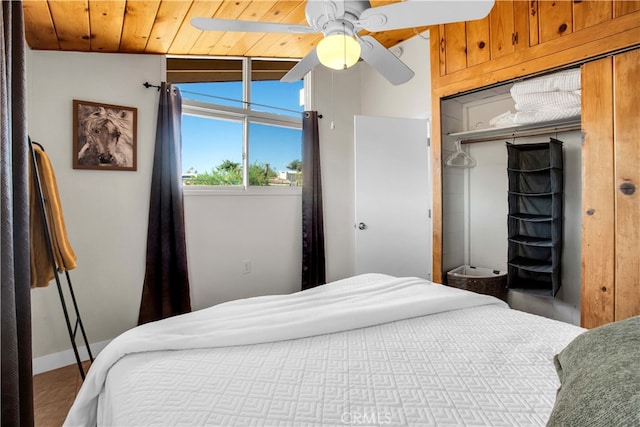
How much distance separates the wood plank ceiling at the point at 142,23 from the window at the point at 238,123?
323 mm

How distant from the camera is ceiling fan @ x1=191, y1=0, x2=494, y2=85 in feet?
4.42

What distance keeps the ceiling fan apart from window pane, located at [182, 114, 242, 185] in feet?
5.44

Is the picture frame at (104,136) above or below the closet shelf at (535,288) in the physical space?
above

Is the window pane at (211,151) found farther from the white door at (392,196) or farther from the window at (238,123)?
the white door at (392,196)

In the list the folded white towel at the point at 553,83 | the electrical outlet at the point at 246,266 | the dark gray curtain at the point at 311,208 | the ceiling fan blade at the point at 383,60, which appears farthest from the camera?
the dark gray curtain at the point at 311,208

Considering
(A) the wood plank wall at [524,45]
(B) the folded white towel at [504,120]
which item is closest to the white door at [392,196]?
(A) the wood plank wall at [524,45]

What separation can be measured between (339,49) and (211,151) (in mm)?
2054

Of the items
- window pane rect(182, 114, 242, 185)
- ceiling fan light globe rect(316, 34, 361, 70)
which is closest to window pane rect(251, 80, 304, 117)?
window pane rect(182, 114, 242, 185)

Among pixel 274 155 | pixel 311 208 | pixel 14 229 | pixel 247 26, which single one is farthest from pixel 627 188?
pixel 274 155

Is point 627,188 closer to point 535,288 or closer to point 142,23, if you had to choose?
point 535,288

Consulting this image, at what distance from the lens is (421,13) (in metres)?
1.40

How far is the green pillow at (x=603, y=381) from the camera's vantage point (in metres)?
0.53

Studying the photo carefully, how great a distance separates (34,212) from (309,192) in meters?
2.22

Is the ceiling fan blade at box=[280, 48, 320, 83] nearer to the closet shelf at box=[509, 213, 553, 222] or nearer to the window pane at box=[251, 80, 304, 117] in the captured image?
the window pane at box=[251, 80, 304, 117]
